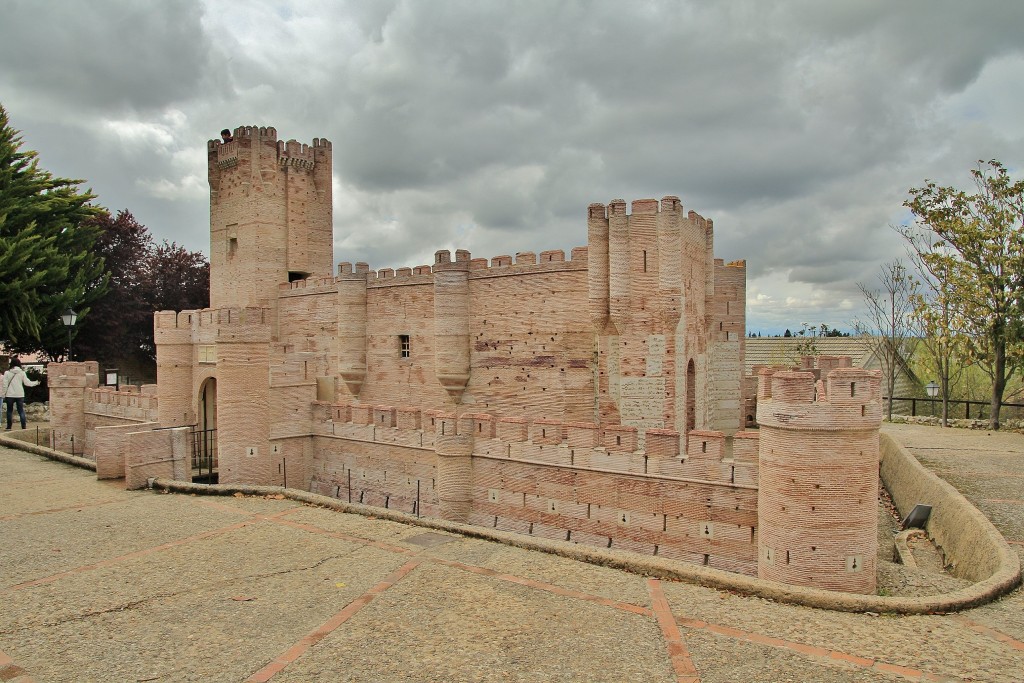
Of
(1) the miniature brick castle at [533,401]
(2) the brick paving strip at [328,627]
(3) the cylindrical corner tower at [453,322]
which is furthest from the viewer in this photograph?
(3) the cylindrical corner tower at [453,322]

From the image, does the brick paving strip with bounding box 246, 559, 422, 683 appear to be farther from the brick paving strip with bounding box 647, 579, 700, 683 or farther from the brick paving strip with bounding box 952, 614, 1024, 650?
the brick paving strip with bounding box 952, 614, 1024, 650

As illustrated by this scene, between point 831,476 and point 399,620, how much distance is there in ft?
17.8

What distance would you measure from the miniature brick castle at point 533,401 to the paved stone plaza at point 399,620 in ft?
7.61

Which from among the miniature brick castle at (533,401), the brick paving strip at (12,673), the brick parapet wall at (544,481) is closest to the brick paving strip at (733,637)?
the miniature brick castle at (533,401)

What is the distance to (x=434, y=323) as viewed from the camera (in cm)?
1894

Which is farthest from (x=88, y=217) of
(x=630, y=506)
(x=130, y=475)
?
(x=630, y=506)

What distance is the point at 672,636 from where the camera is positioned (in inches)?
221

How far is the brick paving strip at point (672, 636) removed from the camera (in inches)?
195

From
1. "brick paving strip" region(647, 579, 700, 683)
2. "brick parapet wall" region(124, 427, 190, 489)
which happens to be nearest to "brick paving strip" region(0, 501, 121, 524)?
"brick parapet wall" region(124, 427, 190, 489)

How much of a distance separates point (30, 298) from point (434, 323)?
17242 millimetres

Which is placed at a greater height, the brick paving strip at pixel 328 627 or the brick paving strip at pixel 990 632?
the brick paving strip at pixel 328 627

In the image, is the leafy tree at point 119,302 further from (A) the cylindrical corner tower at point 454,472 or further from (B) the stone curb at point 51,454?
(A) the cylindrical corner tower at point 454,472

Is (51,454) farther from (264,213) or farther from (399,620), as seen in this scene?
(399,620)

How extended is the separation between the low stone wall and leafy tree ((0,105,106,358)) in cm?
2916
